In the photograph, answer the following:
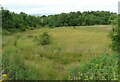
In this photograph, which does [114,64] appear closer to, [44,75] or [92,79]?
[92,79]

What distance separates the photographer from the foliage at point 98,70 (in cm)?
645

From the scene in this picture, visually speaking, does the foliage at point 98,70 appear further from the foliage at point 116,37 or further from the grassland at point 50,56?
the foliage at point 116,37

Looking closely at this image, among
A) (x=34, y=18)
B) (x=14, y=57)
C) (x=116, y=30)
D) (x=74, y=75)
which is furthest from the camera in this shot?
(x=34, y=18)

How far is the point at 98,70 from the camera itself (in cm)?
661

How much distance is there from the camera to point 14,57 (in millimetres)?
7734

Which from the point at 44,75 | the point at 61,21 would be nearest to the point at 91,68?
the point at 44,75

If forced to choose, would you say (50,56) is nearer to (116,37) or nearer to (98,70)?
(116,37)

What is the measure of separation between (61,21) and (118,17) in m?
65.5

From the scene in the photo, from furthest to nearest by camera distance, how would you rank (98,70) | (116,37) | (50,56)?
(50,56) < (116,37) < (98,70)

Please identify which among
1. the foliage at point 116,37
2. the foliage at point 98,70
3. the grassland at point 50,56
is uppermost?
the foliage at point 116,37

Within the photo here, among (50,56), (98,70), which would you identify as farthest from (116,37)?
(50,56)

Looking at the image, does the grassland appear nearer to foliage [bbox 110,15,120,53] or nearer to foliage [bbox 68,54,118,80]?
foliage [bbox 68,54,118,80]

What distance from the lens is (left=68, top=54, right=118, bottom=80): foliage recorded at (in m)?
6.45

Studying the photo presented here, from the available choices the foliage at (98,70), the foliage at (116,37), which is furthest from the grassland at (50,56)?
the foliage at (116,37)
